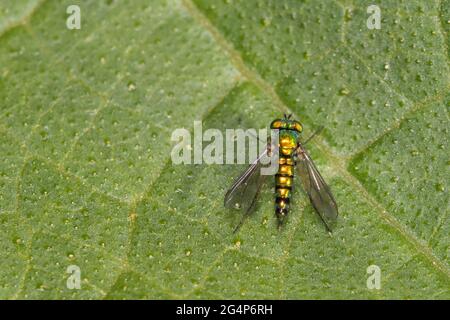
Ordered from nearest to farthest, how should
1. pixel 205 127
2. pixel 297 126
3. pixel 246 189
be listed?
pixel 297 126
pixel 205 127
pixel 246 189

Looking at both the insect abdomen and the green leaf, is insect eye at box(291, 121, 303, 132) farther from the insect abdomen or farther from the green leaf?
the insect abdomen

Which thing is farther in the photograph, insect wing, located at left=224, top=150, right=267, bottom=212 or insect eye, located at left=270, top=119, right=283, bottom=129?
insect wing, located at left=224, top=150, right=267, bottom=212

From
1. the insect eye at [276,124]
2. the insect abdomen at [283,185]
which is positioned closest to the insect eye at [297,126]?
the insect eye at [276,124]

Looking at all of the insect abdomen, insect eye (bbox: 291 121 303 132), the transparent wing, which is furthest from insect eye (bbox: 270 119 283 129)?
the insect abdomen

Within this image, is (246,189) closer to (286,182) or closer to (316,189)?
(286,182)

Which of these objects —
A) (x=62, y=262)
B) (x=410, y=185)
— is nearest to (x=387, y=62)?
(x=410, y=185)

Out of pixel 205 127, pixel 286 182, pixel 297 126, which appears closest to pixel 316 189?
pixel 286 182

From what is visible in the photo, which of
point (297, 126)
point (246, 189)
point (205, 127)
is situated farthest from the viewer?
point (246, 189)

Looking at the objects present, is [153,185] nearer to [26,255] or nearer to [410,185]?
[26,255]
